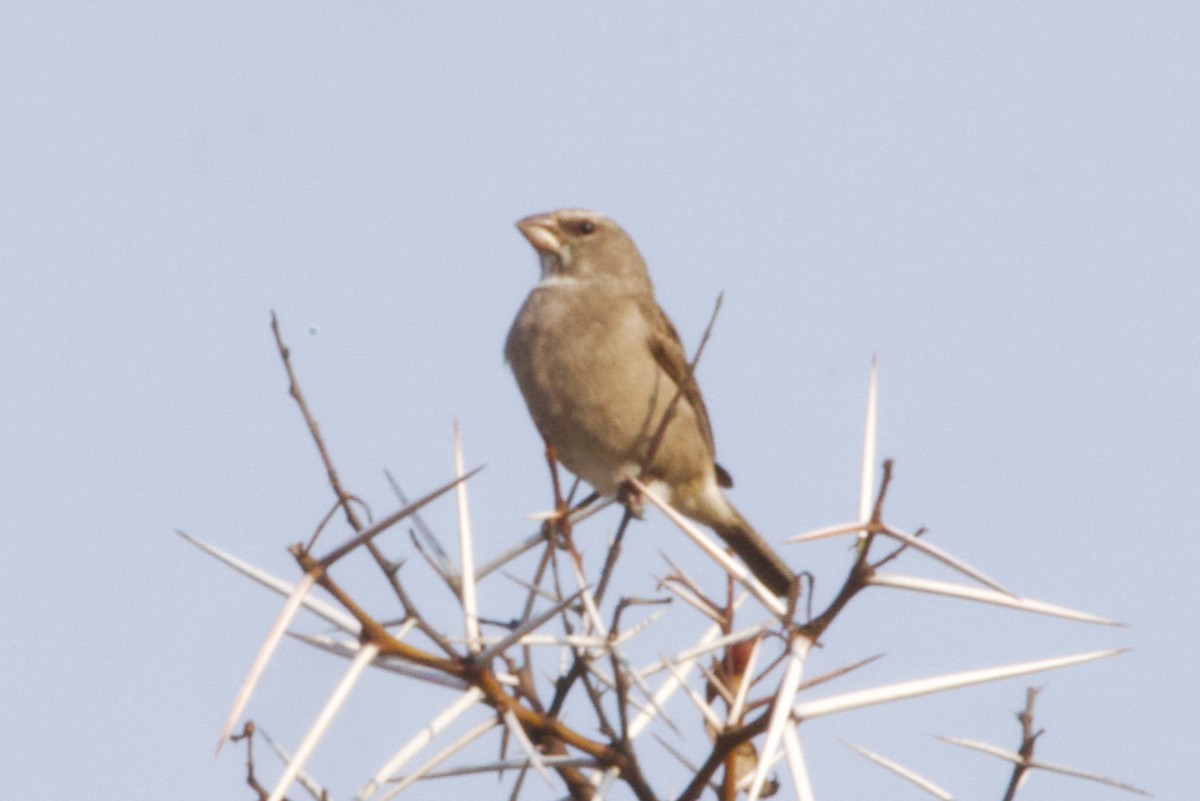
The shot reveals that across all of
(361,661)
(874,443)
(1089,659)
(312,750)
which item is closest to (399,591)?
(361,661)

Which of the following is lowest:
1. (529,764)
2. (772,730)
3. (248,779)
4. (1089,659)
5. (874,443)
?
(248,779)

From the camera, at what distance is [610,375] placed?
6371 mm

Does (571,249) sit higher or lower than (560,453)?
higher

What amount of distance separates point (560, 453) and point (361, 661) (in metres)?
3.73

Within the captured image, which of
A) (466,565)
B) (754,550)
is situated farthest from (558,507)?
(754,550)

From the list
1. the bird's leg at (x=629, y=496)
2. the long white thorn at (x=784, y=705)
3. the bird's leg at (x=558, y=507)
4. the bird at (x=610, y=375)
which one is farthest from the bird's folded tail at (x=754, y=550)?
the long white thorn at (x=784, y=705)

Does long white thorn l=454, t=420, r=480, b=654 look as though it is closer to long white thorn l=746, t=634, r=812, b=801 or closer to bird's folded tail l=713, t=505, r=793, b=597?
long white thorn l=746, t=634, r=812, b=801

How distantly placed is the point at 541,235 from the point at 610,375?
112cm

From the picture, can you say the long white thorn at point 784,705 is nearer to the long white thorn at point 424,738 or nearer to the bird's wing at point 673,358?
the long white thorn at point 424,738

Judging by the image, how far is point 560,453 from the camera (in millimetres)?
6383

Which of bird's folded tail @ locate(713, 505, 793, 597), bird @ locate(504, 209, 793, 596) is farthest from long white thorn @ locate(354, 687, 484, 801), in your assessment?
bird's folded tail @ locate(713, 505, 793, 597)

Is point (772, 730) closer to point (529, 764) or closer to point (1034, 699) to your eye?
point (529, 764)

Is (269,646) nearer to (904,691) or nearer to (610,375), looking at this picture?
(904,691)

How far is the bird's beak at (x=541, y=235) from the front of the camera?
723cm
